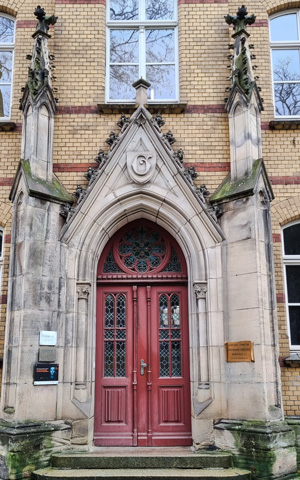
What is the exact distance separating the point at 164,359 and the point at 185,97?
4011 millimetres

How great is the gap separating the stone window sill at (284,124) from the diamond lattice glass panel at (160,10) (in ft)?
8.51

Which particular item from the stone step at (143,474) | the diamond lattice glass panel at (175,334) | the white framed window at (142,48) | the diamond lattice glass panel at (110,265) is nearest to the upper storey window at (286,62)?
the white framed window at (142,48)

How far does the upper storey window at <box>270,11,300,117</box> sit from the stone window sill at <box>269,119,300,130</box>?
0.45m

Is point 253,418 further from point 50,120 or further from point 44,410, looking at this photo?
point 50,120

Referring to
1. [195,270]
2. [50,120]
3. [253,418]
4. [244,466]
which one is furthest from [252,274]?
[50,120]

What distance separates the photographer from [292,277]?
7984mm

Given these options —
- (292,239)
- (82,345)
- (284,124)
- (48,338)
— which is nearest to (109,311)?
(82,345)

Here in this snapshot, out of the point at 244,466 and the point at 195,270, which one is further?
the point at 195,270

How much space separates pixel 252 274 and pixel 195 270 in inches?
33.2

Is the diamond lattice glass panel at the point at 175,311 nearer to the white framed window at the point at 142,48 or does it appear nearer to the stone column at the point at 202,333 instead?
the stone column at the point at 202,333

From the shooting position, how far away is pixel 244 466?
6418mm

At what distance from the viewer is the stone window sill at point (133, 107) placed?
26.8 feet

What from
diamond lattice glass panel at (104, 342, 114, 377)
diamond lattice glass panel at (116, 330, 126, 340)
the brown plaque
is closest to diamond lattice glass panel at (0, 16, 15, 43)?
diamond lattice glass panel at (116, 330, 126, 340)

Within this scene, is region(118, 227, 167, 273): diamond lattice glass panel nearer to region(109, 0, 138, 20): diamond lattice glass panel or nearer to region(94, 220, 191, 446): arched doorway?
region(94, 220, 191, 446): arched doorway
